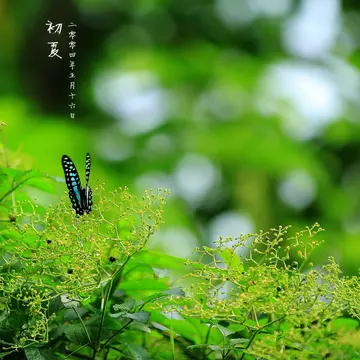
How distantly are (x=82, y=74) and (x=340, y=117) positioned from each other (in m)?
2.39

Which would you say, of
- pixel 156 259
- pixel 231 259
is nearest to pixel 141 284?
pixel 156 259

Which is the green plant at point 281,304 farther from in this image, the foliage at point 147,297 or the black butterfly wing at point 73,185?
the black butterfly wing at point 73,185

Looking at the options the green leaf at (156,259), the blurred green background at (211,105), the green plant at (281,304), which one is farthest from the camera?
the blurred green background at (211,105)

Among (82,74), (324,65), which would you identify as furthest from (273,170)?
(82,74)

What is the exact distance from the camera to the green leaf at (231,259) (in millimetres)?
870

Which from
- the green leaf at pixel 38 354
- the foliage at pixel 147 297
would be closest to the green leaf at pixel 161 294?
the foliage at pixel 147 297

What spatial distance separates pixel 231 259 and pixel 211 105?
18.4ft

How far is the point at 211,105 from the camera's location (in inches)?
253

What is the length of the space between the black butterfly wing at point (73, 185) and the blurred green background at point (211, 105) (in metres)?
3.80

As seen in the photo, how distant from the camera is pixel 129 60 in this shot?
6070 mm

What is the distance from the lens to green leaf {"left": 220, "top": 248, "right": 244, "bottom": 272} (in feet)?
2.85

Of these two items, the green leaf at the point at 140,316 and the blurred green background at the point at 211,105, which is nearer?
the green leaf at the point at 140,316

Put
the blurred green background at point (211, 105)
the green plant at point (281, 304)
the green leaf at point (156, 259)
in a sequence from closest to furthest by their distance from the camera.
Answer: the green plant at point (281, 304), the green leaf at point (156, 259), the blurred green background at point (211, 105)

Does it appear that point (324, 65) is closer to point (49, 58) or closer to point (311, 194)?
point (311, 194)
